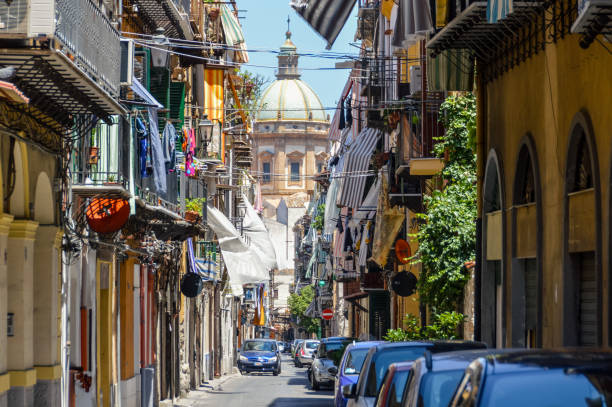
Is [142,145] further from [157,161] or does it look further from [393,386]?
[393,386]

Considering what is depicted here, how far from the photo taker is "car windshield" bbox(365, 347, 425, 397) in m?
13.7

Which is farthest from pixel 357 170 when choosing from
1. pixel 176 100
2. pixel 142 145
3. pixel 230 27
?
pixel 142 145

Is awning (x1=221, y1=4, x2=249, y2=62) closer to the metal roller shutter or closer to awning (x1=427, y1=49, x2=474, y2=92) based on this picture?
awning (x1=427, y1=49, x2=474, y2=92)

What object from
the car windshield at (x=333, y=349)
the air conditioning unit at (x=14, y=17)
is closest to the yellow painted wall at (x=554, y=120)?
the air conditioning unit at (x=14, y=17)

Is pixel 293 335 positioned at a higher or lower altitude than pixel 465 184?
lower

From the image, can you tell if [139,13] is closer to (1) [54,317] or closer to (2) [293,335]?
(1) [54,317]

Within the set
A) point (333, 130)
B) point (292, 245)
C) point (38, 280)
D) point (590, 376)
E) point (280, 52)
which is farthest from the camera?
point (292, 245)

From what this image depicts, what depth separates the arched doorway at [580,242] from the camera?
43.2ft

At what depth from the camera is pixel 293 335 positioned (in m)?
156

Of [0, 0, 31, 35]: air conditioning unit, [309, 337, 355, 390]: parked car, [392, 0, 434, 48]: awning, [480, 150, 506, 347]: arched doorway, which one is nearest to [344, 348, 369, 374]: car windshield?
[480, 150, 506, 347]: arched doorway

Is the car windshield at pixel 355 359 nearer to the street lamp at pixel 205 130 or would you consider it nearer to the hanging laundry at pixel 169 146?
the hanging laundry at pixel 169 146

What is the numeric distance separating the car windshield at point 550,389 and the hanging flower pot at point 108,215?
13.7 m

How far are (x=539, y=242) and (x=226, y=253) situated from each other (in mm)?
20525

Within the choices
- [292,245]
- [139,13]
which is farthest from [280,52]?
[292,245]
